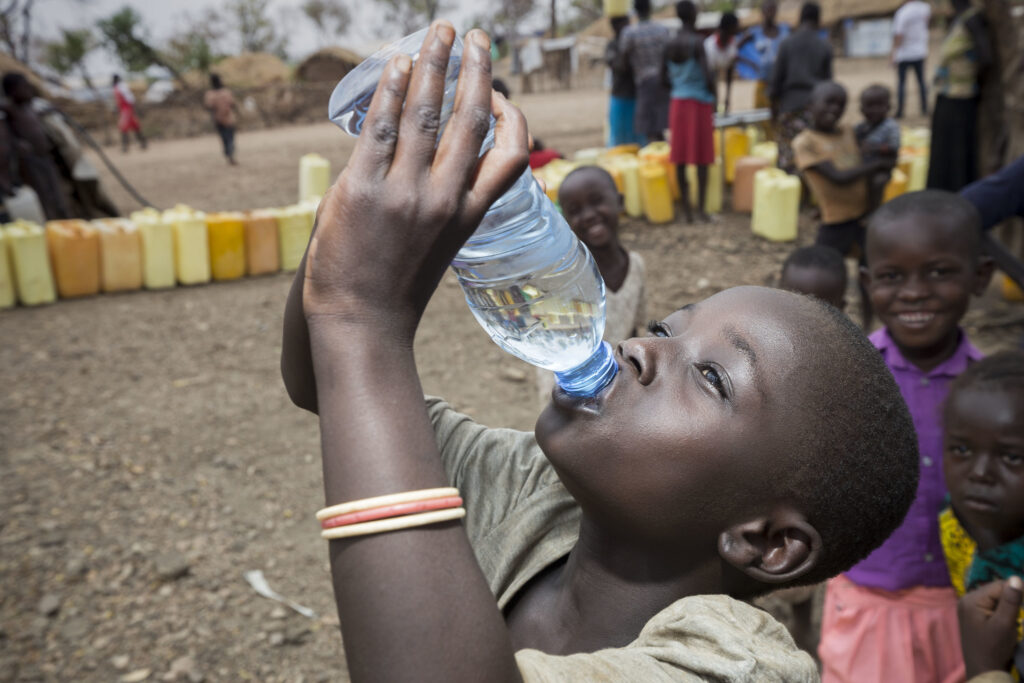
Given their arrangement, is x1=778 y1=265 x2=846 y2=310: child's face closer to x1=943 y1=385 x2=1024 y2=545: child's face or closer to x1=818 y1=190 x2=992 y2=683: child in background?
x1=818 y1=190 x2=992 y2=683: child in background

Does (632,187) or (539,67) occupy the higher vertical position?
(539,67)

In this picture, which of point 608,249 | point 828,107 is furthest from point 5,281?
point 828,107

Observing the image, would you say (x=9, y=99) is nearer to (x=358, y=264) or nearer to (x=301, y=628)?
(x=301, y=628)

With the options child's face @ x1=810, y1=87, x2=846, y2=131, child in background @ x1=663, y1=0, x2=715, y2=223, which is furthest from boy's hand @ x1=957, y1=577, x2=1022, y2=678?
child in background @ x1=663, y1=0, x2=715, y2=223

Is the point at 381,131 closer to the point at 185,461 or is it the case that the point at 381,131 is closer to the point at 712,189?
the point at 185,461

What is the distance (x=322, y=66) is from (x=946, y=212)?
27.8 meters

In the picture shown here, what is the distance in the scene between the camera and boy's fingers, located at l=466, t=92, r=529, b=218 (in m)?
0.78

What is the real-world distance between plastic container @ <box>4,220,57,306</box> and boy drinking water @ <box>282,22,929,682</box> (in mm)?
6305

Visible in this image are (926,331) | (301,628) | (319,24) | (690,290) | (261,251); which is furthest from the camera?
(319,24)

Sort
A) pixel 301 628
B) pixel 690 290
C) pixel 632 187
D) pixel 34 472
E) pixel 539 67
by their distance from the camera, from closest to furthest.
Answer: pixel 301 628 < pixel 34 472 < pixel 690 290 < pixel 632 187 < pixel 539 67

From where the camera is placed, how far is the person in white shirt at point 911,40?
12868 millimetres

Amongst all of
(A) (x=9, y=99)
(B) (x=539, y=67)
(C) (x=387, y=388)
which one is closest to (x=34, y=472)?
(C) (x=387, y=388)

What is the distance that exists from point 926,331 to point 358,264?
215 centimetres

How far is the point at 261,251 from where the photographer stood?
7.06 metres
